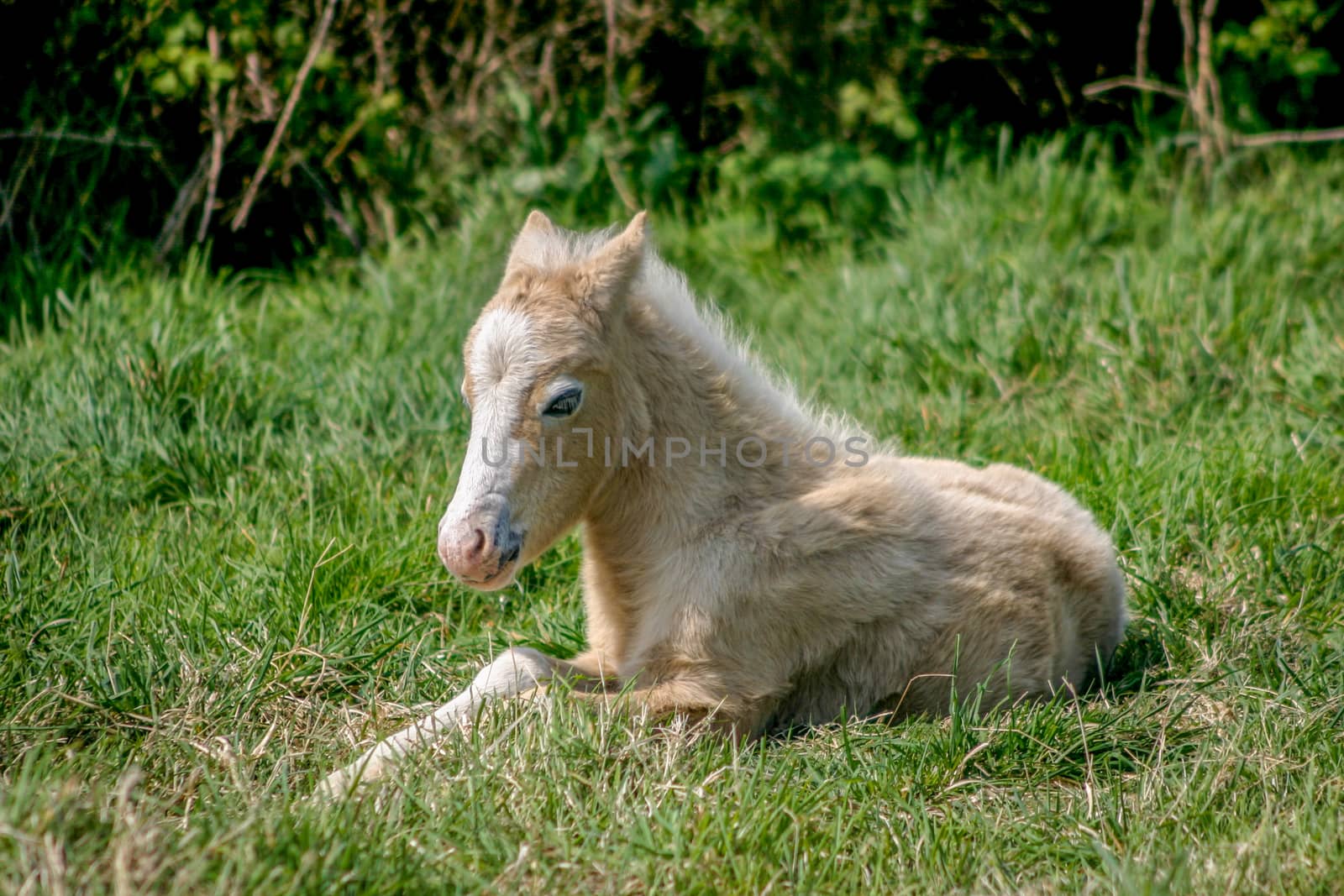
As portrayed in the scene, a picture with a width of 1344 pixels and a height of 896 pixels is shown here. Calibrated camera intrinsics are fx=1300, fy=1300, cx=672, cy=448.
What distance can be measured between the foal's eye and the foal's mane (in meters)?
0.41

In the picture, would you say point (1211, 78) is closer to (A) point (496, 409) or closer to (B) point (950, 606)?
A: (B) point (950, 606)

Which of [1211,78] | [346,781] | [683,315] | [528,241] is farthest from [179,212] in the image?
[1211,78]

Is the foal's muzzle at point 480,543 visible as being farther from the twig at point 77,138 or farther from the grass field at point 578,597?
the twig at point 77,138

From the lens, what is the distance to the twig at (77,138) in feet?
21.6

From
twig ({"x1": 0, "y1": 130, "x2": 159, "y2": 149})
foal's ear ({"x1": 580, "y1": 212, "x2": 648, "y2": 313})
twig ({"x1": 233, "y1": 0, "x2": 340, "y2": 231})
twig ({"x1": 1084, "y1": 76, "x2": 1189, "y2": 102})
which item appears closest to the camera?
foal's ear ({"x1": 580, "y1": 212, "x2": 648, "y2": 313})

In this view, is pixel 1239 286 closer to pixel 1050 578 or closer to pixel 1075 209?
pixel 1075 209

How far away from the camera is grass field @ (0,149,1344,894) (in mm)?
2961

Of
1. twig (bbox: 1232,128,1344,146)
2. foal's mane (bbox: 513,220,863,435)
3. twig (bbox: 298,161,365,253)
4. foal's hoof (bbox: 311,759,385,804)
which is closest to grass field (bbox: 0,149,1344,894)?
foal's hoof (bbox: 311,759,385,804)

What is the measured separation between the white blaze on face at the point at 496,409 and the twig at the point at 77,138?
4241 mm

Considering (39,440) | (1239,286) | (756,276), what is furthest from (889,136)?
(39,440)

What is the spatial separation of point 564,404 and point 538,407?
75 millimetres

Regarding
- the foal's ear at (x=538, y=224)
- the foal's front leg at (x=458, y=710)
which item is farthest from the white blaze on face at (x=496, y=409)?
the foal's ear at (x=538, y=224)

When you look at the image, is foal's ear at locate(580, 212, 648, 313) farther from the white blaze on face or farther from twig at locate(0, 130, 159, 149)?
twig at locate(0, 130, 159, 149)

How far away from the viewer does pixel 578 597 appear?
4.52 metres
